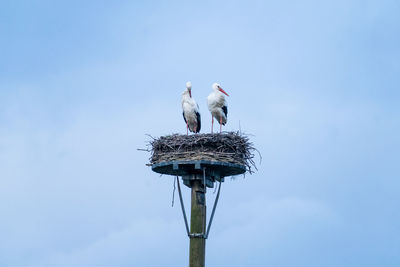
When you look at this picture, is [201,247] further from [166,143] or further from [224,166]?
[166,143]

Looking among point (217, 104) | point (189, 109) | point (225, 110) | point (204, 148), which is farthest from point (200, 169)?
point (225, 110)

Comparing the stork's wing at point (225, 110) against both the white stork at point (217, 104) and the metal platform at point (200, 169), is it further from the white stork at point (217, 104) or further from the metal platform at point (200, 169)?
the metal platform at point (200, 169)

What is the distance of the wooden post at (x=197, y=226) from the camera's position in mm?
9133

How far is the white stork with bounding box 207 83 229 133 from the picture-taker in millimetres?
13461

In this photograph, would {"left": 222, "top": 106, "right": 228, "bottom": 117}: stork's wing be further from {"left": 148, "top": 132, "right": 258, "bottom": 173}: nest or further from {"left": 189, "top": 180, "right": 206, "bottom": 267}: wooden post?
{"left": 189, "top": 180, "right": 206, "bottom": 267}: wooden post

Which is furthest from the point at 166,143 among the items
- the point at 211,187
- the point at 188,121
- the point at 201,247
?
the point at 188,121

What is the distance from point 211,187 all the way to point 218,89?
4.32 meters

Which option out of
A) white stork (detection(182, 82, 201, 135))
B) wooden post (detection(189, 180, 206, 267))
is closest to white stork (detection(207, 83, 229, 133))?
white stork (detection(182, 82, 201, 135))

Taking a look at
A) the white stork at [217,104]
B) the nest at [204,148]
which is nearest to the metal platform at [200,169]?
the nest at [204,148]

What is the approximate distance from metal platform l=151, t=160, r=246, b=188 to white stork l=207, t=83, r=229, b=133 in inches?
144

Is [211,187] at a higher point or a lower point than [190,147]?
lower

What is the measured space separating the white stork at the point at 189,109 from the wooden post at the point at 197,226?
3.92 meters

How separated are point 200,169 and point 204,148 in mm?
534

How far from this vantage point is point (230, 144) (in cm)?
→ 1009
